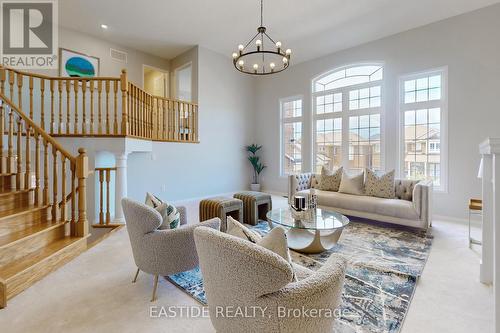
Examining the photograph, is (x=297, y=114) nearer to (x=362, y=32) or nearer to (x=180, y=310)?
(x=362, y=32)

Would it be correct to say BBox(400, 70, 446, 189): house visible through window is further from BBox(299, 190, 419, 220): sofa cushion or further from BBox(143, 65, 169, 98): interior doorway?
BBox(143, 65, 169, 98): interior doorway

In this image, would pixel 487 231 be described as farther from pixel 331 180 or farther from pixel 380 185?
pixel 331 180

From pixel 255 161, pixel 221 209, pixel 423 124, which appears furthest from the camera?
pixel 255 161

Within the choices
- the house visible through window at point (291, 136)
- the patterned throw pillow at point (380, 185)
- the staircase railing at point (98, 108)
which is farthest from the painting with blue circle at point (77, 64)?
the patterned throw pillow at point (380, 185)

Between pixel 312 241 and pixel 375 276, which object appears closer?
pixel 375 276

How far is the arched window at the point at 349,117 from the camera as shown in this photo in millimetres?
5391

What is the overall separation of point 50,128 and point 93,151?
2.43ft

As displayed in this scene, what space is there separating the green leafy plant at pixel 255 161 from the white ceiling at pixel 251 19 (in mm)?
2920

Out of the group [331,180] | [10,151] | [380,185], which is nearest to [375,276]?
[380,185]

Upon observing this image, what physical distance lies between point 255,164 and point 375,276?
535 cm

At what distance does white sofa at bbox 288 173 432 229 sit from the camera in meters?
3.50

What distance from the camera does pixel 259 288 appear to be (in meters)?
1.00

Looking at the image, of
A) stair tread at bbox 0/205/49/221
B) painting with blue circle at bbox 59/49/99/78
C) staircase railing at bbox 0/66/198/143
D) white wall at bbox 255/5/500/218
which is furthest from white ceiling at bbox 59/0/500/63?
stair tread at bbox 0/205/49/221

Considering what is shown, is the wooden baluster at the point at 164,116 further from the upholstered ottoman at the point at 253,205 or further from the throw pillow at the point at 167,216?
the throw pillow at the point at 167,216
